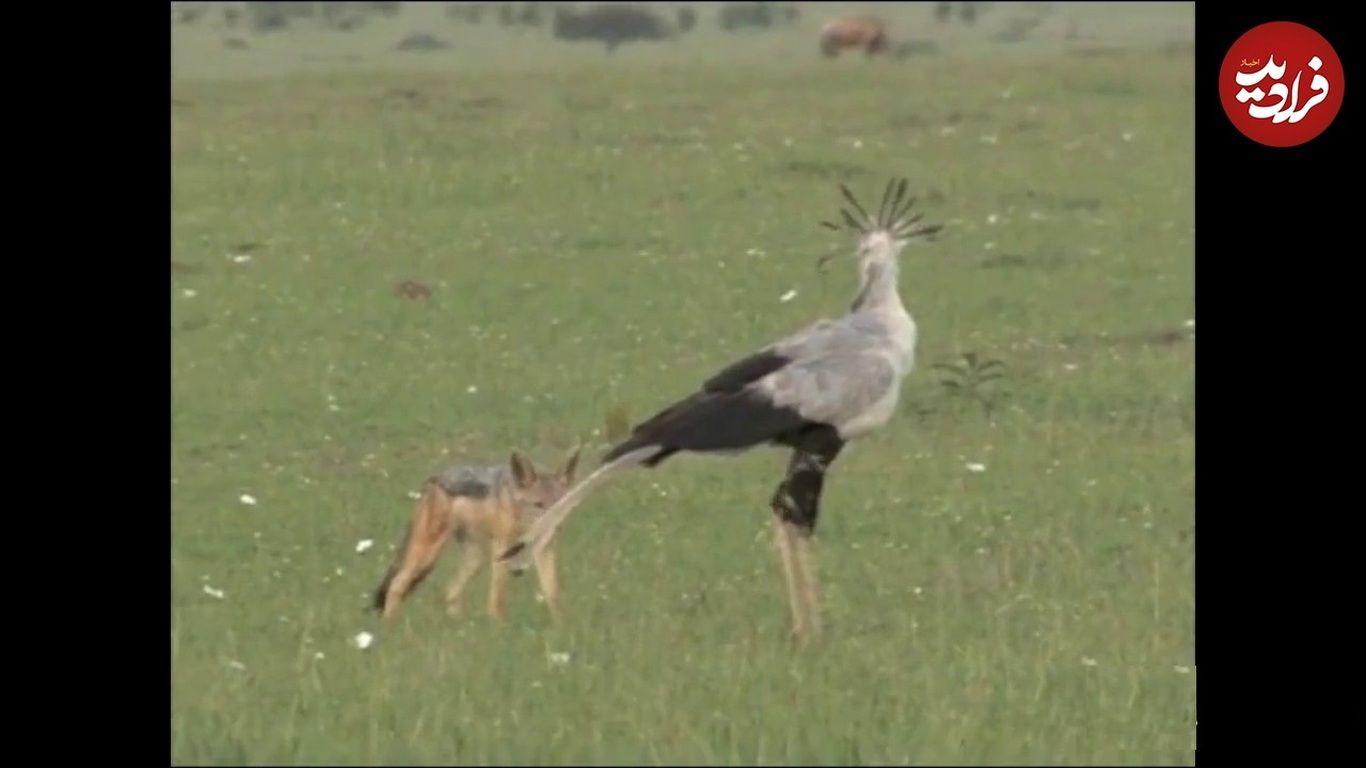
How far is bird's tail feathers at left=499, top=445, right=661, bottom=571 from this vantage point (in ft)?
34.0

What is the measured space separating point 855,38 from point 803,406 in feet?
125

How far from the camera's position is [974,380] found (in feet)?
58.7

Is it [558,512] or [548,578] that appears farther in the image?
[548,578]

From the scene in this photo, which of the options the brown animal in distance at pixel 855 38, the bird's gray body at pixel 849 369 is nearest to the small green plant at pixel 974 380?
the bird's gray body at pixel 849 369

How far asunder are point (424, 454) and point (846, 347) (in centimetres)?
613

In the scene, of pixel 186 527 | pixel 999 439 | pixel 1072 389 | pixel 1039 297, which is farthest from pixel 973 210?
pixel 186 527

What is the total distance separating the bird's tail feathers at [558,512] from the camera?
34.0ft

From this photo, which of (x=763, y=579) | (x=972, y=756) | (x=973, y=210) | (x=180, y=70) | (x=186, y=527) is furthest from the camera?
(x=180, y=70)

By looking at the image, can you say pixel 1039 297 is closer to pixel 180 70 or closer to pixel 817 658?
pixel 817 658

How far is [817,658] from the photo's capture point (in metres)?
10.1

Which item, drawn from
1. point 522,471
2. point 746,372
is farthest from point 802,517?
point 522,471

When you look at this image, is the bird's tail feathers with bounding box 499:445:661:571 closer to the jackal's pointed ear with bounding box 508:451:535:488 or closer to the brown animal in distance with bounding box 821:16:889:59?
the jackal's pointed ear with bounding box 508:451:535:488

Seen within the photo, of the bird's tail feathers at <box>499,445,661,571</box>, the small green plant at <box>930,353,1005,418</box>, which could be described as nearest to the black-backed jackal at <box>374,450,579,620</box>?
the bird's tail feathers at <box>499,445,661,571</box>

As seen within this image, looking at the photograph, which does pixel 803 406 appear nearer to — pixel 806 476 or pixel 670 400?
pixel 806 476
